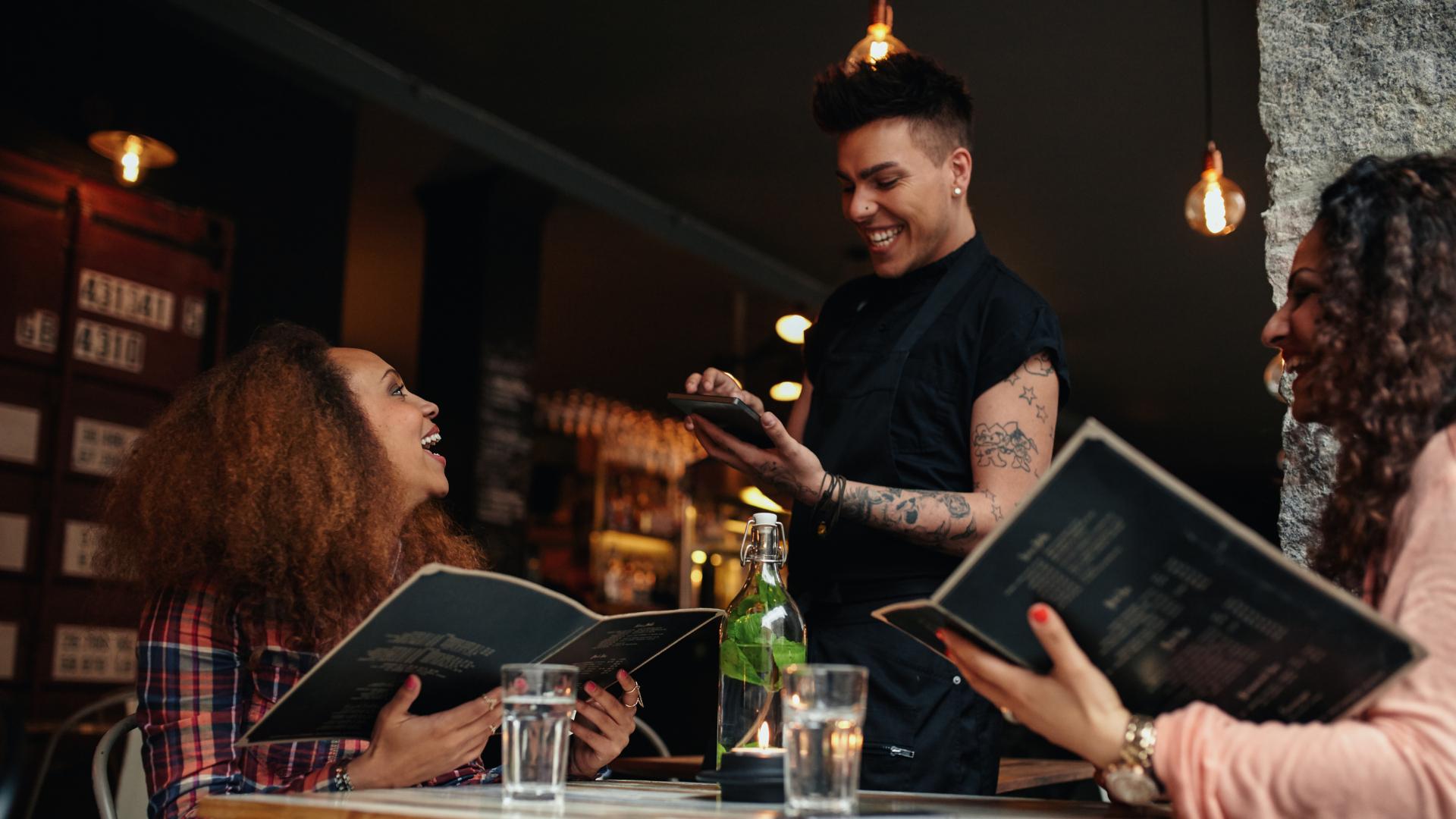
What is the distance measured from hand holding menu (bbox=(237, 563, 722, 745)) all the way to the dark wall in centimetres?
356

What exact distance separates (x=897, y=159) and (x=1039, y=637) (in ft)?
3.91

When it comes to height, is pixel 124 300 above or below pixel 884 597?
above

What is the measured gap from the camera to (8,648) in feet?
13.7

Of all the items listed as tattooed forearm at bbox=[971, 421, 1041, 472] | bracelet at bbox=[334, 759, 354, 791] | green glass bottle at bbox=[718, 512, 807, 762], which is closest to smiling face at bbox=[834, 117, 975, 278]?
tattooed forearm at bbox=[971, 421, 1041, 472]

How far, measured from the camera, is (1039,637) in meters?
1.10

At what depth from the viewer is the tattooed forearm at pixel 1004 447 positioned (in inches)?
74.5

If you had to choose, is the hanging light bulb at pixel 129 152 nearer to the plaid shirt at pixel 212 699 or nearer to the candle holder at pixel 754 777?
the plaid shirt at pixel 212 699

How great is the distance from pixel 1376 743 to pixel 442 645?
882 millimetres

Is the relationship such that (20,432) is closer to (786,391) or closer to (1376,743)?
(786,391)

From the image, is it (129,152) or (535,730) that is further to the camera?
(129,152)

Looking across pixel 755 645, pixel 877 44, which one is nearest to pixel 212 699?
pixel 755 645

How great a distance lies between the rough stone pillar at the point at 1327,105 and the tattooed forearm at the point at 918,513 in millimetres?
508

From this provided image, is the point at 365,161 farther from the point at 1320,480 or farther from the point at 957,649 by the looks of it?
the point at 957,649

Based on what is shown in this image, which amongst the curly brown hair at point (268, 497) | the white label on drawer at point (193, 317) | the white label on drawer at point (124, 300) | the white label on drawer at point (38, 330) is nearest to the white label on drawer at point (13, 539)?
the white label on drawer at point (38, 330)
